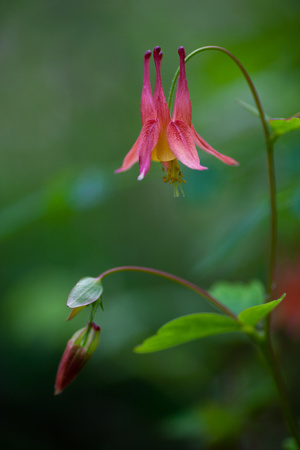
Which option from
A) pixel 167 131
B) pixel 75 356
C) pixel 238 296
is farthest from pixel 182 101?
pixel 238 296

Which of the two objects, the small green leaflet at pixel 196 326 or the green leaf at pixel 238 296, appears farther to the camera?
the green leaf at pixel 238 296

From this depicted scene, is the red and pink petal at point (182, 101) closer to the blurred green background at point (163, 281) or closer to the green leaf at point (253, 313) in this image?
the green leaf at point (253, 313)

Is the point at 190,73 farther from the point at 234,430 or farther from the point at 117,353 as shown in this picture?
the point at 234,430

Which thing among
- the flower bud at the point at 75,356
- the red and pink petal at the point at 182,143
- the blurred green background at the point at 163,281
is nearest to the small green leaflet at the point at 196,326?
the flower bud at the point at 75,356

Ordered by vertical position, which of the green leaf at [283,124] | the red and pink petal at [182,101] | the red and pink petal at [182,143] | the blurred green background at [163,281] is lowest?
the blurred green background at [163,281]

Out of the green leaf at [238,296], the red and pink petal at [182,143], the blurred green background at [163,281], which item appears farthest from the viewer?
the blurred green background at [163,281]

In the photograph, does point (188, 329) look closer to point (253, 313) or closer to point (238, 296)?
point (253, 313)

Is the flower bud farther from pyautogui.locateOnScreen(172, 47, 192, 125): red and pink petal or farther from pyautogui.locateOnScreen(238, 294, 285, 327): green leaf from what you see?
pyautogui.locateOnScreen(172, 47, 192, 125): red and pink petal
